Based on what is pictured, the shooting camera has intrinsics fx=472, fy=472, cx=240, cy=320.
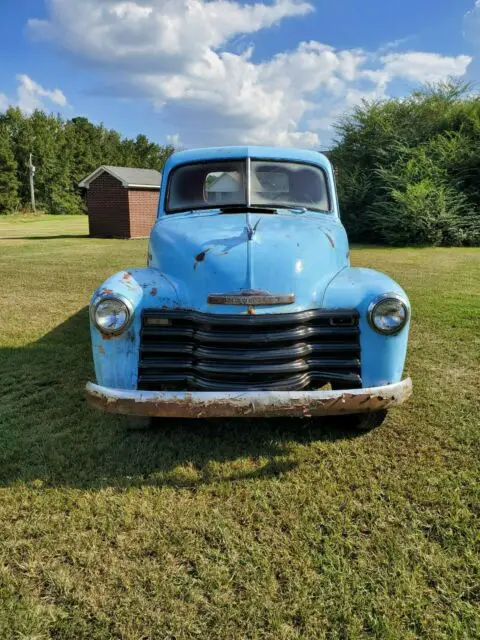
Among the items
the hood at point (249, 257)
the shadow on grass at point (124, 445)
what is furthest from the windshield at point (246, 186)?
the shadow on grass at point (124, 445)

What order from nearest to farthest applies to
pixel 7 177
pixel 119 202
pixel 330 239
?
pixel 330 239, pixel 119 202, pixel 7 177

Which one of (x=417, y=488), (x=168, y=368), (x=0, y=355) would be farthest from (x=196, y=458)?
(x=0, y=355)

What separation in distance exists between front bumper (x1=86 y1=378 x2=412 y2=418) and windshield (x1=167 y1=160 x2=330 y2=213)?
78.5 inches

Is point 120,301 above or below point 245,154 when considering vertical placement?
below

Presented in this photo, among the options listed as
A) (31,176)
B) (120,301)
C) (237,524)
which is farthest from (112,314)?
(31,176)

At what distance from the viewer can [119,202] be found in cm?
2211

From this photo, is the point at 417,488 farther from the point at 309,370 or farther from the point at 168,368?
the point at 168,368

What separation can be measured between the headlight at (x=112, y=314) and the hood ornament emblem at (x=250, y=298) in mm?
519

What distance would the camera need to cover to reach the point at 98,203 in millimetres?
22719

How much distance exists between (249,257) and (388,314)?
95cm

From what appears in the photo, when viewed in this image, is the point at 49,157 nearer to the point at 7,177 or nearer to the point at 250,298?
the point at 7,177

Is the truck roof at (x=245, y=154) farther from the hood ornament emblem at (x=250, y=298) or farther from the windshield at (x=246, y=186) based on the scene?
the hood ornament emblem at (x=250, y=298)

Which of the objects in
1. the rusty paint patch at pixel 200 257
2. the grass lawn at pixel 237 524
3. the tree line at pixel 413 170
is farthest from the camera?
the tree line at pixel 413 170

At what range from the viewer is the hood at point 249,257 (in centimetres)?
295
